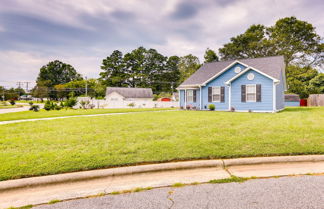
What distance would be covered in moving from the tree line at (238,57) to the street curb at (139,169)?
2245 cm

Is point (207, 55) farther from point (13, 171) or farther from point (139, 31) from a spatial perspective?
point (13, 171)

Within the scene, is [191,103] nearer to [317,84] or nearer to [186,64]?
[317,84]

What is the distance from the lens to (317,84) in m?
35.2

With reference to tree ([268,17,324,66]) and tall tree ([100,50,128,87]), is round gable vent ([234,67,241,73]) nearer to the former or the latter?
tree ([268,17,324,66])

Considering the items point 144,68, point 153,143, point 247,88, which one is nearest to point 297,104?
point 247,88

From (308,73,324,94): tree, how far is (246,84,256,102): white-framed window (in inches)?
1058

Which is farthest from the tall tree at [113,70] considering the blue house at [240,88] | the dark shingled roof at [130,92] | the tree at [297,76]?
the tree at [297,76]

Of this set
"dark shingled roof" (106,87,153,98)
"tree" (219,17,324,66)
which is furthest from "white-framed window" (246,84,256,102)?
"dark shingled roof" (106,87,153,98)

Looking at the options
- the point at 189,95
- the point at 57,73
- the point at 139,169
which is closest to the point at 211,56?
Result: the point at 189,95

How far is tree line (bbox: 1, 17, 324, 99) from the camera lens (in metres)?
33.2

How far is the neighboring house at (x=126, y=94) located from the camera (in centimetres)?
4581

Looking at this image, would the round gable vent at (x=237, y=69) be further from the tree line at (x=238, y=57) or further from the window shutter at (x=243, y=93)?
the tree line at (x=238, y=57)

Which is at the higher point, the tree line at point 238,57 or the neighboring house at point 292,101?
the tree line at point 238,57

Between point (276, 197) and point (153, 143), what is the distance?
3073mm
